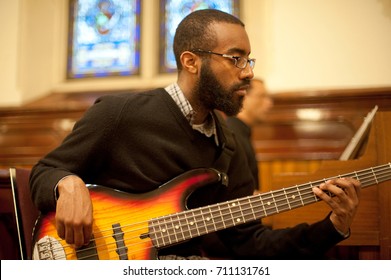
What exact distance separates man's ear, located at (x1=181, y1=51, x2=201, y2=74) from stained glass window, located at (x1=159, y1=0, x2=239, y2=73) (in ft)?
3.84

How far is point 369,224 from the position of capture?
1346mm

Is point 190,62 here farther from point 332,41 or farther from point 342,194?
point 332,41

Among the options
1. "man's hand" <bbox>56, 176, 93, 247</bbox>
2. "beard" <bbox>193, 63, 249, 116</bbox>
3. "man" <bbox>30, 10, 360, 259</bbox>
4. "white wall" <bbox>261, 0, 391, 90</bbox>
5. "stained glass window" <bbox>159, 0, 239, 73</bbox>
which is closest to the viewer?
"man's hand" <bbox>56, 176, 93, 247</bbox>

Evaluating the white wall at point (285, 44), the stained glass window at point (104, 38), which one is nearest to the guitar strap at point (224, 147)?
the white wall at point (285, 44)

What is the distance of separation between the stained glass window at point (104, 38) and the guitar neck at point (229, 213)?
1.72 metres

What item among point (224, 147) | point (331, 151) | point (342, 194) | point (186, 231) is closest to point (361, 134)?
point (342, 194)

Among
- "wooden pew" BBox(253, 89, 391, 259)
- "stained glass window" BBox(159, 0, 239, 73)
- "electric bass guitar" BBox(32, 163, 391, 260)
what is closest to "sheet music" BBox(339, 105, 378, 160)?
"wooden pew" BBox(253, 89, 391, 259)

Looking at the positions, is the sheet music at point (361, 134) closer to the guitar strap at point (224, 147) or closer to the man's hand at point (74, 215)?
the guitar strap at point (224, 147)

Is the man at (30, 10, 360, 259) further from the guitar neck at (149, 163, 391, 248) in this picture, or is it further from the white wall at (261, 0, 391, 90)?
the white wall at (261, 0, 391, 90)

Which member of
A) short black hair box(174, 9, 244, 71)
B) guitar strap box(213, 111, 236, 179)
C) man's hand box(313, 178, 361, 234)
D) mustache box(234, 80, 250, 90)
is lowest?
man's hand box(313, 178, 361, 234)

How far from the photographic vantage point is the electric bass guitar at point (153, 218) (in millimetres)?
1103

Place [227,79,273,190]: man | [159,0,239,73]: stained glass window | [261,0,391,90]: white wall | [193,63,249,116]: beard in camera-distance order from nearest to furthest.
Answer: [193,63,249,116]: beard
[261,0,391,90]: white wall
[227,79,273,190]: man
[159,0,239,73]: stained glass window

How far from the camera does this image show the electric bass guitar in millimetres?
1103

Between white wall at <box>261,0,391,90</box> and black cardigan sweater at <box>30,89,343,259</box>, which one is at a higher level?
white wall at <box>261,0,391,90</box>
